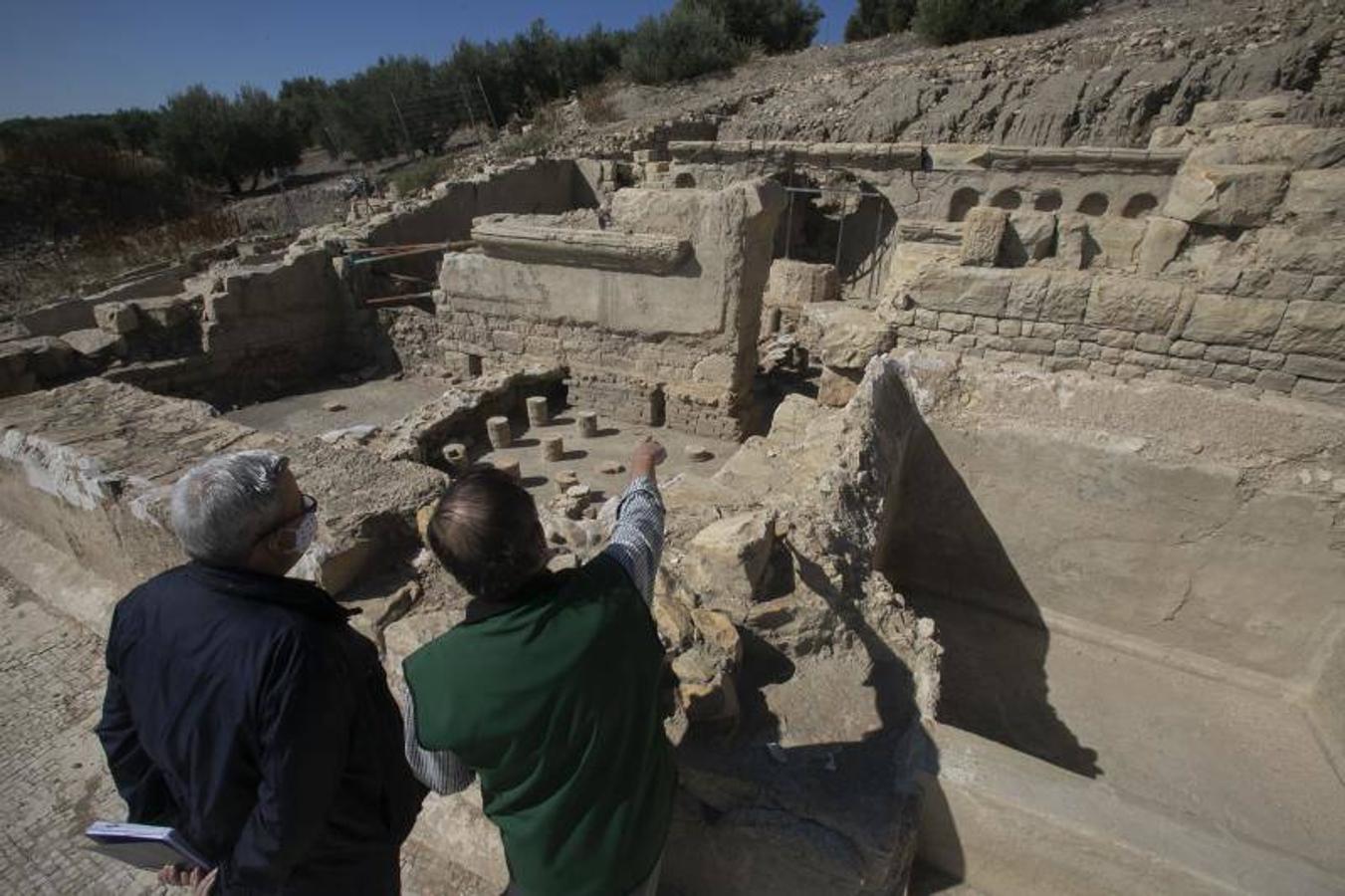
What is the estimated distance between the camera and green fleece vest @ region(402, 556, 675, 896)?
4.21 ft

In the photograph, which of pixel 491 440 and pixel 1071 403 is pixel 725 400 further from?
pixel 1071 403

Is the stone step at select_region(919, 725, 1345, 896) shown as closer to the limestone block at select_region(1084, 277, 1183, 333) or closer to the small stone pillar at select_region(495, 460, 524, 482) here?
the limestone block at select_region(1084, 277, 1183, 333)

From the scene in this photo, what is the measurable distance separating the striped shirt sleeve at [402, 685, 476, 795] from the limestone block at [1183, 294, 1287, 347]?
174 inches

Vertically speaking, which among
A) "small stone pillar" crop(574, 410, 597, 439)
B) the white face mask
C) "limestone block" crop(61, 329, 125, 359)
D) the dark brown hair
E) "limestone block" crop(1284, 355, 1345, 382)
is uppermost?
the dark brown hair

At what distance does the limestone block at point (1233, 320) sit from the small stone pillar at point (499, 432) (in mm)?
5631

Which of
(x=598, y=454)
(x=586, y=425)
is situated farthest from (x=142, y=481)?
(x=586, y=425)

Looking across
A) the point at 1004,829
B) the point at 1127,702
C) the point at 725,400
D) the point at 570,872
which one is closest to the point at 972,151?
the point at 725,400

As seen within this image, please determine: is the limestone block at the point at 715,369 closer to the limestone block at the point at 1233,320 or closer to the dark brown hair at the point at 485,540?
the limestone block at the point at 1233,320

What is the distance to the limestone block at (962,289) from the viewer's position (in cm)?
425

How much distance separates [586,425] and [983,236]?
4.17 m

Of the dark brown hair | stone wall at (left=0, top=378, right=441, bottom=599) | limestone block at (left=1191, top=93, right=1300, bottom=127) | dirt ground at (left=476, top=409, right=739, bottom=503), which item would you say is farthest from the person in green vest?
limestone block at (left=1191, top=93, right=1300, bottom=127)

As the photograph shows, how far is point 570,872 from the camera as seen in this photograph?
1.46 m

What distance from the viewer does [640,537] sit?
1723mm

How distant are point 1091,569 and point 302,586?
4199 mm
